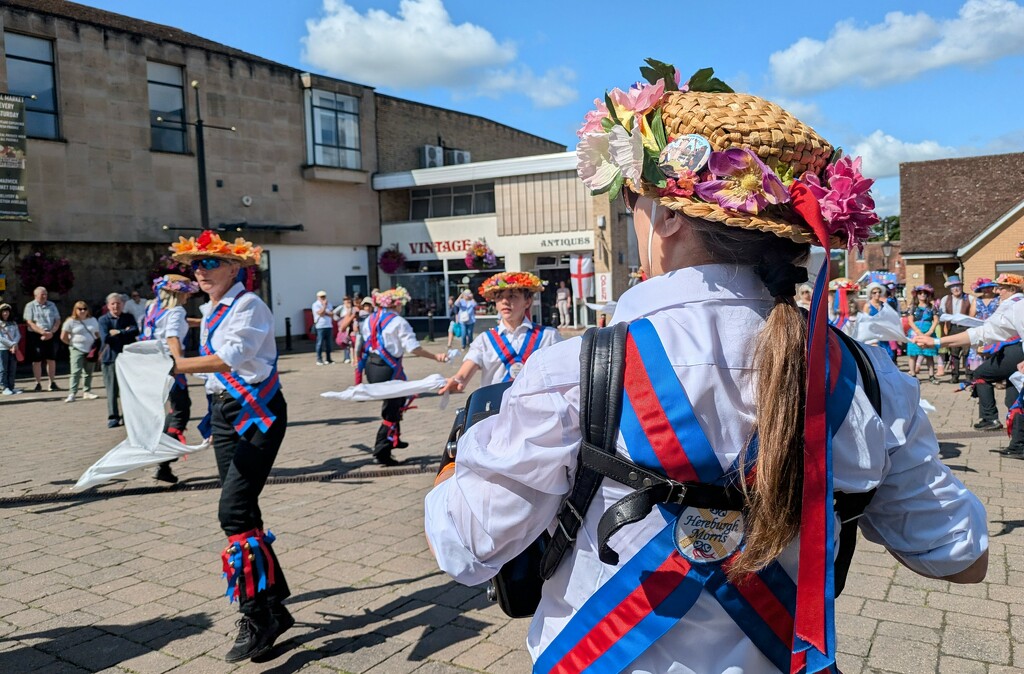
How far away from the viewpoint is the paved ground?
3.81 metres

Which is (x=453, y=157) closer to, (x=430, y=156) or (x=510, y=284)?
(x=430, y=156)

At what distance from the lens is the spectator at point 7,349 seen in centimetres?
1492

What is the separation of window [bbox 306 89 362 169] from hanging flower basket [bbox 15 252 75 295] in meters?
10.3

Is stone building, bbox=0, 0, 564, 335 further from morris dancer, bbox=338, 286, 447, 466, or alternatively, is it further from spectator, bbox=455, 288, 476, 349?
morris dancer, bbox=338, 286, 447, 466

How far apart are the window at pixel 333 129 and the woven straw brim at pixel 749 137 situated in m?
29.8

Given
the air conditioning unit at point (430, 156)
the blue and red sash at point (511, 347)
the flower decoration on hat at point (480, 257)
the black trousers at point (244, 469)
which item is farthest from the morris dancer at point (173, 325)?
the air conditioning unit at point (430, 156)

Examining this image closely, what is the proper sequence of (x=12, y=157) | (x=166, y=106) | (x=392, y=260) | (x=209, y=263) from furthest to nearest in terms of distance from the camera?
1. (x=392, y=260)
2. (x=166, y=106)
3. (x=12, y=157)
4. (x=209, y=263)

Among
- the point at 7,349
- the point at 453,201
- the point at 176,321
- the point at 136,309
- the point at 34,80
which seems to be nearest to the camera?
the point at 176,321

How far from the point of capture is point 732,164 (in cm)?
148

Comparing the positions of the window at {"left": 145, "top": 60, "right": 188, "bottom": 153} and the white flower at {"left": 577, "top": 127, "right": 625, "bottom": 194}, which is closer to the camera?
the white flower at {"left": 577, "top": 127, "right": 625, "bottom": 194}

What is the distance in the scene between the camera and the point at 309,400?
45.2 feet

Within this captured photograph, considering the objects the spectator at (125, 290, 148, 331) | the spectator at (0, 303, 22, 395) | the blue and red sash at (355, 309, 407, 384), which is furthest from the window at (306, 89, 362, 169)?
the blue and red sash at (355, 309, 407, 384)

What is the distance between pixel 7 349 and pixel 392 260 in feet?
57.6

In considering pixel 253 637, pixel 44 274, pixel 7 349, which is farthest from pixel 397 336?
pixel 44 274
